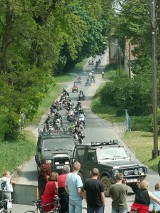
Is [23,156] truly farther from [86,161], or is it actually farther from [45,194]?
[45,194]

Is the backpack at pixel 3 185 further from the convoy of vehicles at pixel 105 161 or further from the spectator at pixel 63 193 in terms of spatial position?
the convoy of vehicles at pixel 105 161

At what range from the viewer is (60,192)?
19109 mm

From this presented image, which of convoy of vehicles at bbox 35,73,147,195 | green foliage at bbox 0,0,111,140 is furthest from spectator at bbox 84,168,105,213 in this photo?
green foliage at bbox 0,0,111,140

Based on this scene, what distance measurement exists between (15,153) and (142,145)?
32.6 ft

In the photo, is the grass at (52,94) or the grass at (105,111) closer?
the grass at (105,111)

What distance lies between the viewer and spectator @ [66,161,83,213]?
691 inches

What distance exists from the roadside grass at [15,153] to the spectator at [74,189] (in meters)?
13.0

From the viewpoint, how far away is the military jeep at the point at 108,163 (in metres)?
26.4

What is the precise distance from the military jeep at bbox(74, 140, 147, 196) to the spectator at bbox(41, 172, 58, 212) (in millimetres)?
7731

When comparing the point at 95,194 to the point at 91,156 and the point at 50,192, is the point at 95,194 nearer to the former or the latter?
the point at 50,192

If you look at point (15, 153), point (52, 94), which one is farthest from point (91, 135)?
point (52, 94)

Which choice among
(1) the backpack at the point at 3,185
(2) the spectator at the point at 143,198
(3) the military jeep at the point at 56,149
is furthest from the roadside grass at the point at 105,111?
(2) the spectator at the point at 143,198

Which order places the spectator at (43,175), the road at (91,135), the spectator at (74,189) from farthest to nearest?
the road at (91,135), the spectator at (43,175), the spectator at (74,189)

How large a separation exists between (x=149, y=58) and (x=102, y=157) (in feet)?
161
